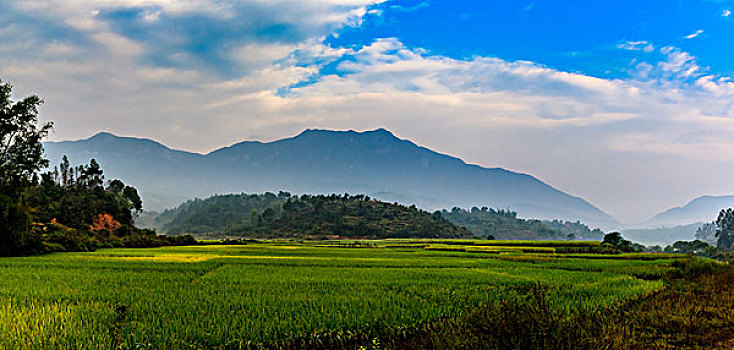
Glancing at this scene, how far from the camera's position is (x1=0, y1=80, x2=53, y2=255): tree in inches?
1123

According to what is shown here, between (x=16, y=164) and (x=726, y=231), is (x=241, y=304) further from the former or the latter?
(x=726, y=231)

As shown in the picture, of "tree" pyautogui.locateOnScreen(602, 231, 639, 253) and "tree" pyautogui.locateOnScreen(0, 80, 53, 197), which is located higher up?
"tree" pyautogui.locateOnScreen(0, 80, 53, 197)

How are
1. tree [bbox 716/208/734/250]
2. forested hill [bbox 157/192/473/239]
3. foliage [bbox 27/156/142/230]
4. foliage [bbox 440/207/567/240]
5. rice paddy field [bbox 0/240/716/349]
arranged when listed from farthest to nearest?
foliage [bbox 440/207/567/240] < tree [bbox 716/208/734/250] < forested hill [bbox 157/192/473/239] < foliage [bbox 27/156/142/230] < rice paddy field [bbox 0/240/716/349]

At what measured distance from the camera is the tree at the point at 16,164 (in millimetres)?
28531

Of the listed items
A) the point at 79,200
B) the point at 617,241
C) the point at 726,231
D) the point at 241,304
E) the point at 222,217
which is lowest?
the point at 617,241

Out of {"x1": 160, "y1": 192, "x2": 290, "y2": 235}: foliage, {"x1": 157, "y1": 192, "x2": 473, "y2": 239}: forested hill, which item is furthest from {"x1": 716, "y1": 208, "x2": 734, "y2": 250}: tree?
{"x1": 160, "y1": 192, "x2": 290, "y2": 235}: foliage

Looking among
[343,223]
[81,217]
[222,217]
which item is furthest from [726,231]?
[222,217]

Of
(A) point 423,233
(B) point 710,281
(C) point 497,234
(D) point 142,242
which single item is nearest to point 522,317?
(B) point 710,281

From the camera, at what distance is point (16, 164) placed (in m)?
34.4

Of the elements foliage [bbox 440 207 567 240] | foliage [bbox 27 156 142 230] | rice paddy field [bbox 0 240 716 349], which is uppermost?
foliage [bbox 27 156 142 230]

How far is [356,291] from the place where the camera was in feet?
44.5

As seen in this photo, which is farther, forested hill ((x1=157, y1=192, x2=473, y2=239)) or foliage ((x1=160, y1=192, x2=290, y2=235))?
foliage ((x1=160, y1=192, x2=290, y2=235))

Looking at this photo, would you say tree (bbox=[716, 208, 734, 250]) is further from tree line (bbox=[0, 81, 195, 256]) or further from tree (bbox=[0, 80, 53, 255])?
tree (bbox=[0, 80, 53, 255])

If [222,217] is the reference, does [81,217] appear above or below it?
above
